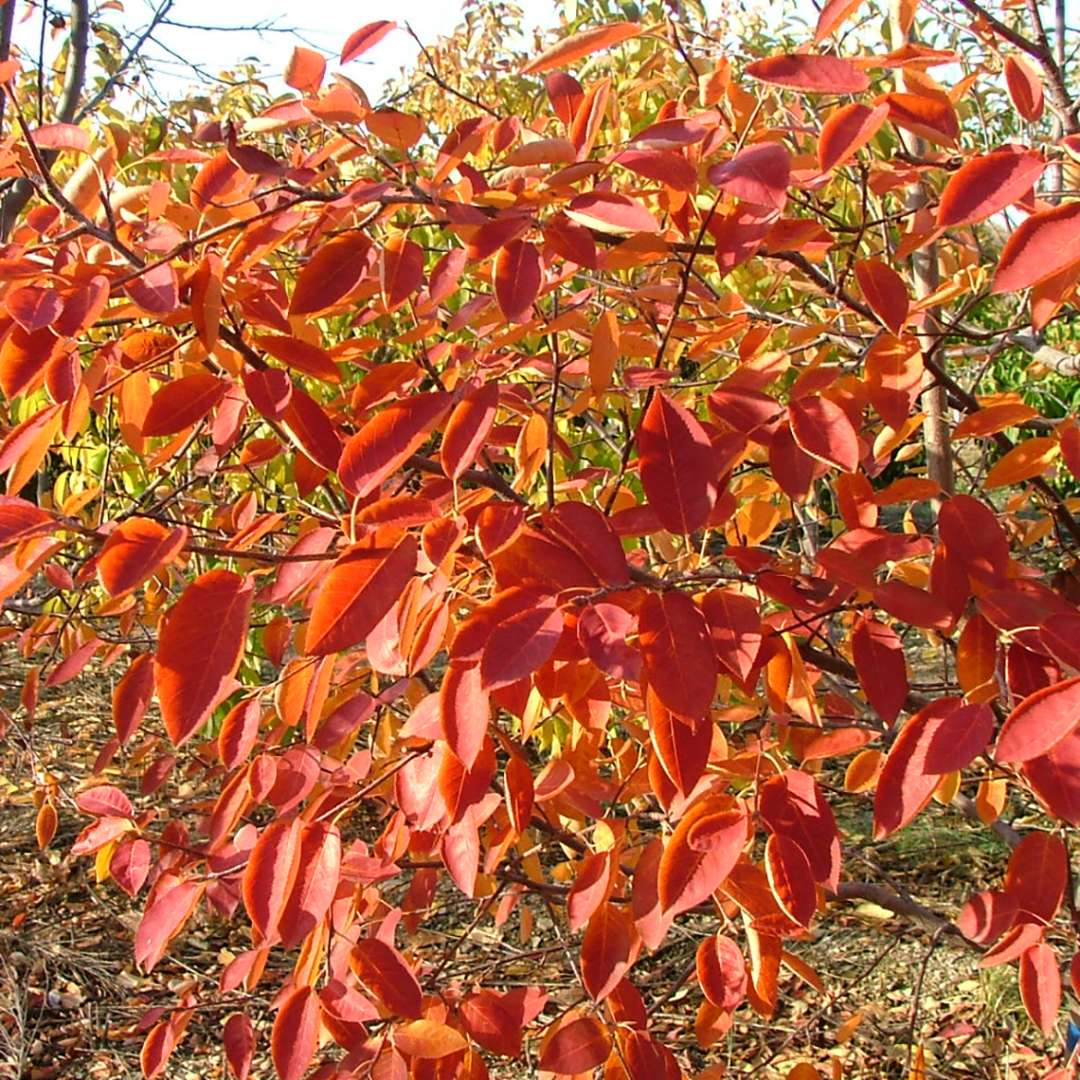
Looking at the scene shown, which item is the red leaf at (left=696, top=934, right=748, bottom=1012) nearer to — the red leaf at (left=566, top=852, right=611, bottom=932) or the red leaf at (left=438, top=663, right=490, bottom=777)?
the red leaf at (left=566, top=852, right=611, bottom=932)

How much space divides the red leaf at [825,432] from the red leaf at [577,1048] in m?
0.59

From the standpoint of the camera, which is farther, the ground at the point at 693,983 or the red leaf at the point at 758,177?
the ground at the point at 693,983

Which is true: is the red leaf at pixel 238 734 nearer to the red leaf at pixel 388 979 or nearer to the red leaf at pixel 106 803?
the red leaf at pixel 388 979

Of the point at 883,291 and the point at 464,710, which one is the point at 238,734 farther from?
the point at 883,291

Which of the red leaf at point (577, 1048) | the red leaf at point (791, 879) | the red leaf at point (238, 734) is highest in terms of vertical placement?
the red leaf at point (238, 734)

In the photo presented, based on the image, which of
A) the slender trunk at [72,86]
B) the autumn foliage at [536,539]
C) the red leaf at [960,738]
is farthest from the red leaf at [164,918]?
the slender trunk at [72,86]

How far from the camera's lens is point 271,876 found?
0.96 m

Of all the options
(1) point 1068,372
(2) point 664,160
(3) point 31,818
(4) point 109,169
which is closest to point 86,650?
(4) point 109,169

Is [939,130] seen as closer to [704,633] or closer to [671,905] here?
[704,633]

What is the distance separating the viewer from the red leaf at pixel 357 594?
755 mm

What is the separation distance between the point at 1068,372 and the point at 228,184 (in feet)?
3.72

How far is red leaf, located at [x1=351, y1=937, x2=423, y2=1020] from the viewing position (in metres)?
1.07

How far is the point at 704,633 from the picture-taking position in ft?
2.55

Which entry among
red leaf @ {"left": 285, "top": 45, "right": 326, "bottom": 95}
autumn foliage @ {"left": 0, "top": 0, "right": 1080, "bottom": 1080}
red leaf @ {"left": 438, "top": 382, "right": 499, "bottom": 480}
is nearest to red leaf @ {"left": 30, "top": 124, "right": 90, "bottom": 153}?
A: autumn foliage @ {"left": 0, "top": 0, "right": 1080, "bottom": 1080}
